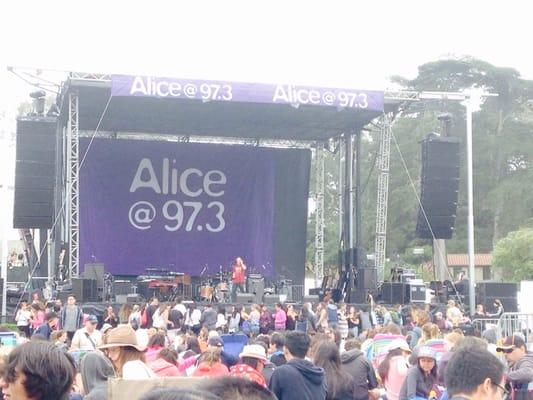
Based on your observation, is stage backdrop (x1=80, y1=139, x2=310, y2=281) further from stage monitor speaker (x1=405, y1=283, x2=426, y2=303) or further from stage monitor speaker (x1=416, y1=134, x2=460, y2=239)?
stage monitor speaker (x1=416, y1=134, x2=460, y2=239)

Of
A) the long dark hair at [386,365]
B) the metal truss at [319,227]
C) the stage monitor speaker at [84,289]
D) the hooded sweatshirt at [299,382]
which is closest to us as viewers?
the hooded sweatshirt at [299,382]

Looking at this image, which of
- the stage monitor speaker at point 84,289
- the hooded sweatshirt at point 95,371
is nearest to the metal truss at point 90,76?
the stage monitor speaker at point 84,289

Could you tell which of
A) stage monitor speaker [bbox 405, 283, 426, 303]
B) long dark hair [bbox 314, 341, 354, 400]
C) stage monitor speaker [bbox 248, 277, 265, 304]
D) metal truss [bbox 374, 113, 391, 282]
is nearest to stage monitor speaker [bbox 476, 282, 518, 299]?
stage monitor speaker [bbox 405, 283, 426, 303]

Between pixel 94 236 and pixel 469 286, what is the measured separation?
9.85 metres

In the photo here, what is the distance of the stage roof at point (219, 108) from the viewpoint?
2055 centimetres

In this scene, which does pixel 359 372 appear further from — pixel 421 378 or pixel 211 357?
pixel 211 357

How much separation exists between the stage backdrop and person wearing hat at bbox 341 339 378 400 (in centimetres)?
1914

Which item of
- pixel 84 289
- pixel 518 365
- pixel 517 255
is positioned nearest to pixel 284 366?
pixel 518 365

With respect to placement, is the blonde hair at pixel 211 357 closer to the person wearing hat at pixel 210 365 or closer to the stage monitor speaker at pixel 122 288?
the person wearing hat at pixel 210 365

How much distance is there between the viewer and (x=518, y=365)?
21.4 feet

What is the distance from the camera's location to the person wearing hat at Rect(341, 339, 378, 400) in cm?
646

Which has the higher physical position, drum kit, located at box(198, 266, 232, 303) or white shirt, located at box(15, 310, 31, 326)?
drum kit, located at box(198, 266, 232, 303)

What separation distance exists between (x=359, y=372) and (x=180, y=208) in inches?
780

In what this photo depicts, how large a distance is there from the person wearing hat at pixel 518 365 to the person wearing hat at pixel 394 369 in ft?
2.33
